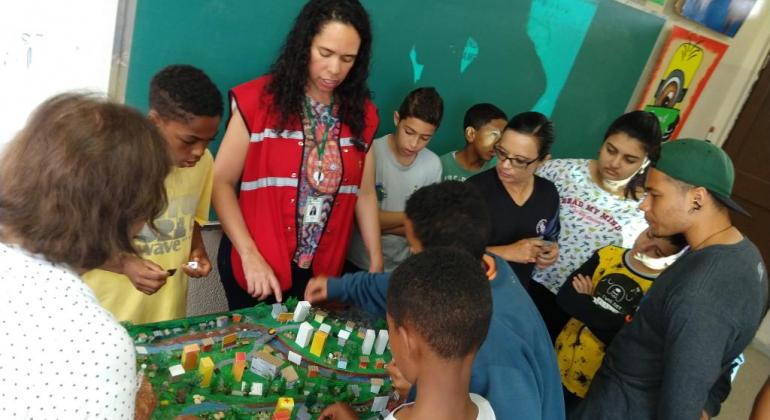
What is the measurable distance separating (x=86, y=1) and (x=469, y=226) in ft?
4.89

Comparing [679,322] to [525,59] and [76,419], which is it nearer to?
[76,419]

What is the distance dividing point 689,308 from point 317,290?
1070 mm

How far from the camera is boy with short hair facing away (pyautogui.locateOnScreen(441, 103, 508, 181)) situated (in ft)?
8.64

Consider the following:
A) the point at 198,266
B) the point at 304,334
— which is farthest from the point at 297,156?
the point at 304,334

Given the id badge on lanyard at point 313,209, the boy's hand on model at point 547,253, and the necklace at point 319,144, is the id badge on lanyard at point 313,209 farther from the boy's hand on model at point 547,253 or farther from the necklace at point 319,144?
the boy's hand on model at point 547,253

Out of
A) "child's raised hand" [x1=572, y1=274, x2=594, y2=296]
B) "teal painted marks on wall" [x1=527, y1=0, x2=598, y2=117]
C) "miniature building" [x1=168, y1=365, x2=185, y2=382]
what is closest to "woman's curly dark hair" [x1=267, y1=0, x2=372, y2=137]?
"miniature building" [x1=168, y1=365, x2=185, y2=382]

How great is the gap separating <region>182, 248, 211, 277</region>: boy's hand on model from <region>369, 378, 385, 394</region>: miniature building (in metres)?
0.62

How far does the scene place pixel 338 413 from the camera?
1211 millimetres

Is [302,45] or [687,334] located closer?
[687,334]

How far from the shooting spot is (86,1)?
5.61 feet

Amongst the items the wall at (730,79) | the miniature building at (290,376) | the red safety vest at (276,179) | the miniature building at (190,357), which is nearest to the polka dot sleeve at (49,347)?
the miniature building at (190,357)

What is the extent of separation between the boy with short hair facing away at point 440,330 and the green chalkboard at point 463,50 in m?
1.46

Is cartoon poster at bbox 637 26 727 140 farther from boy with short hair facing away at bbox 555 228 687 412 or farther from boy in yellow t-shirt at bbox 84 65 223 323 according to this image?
boy in yellow t-shirt at bbox 84 65 223 323

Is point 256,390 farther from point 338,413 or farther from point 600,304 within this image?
point 600,304
